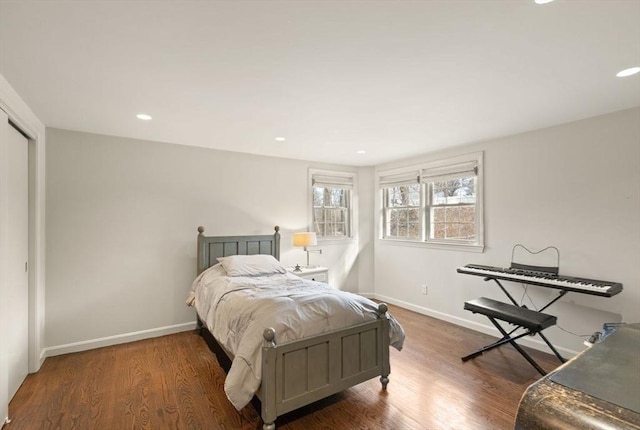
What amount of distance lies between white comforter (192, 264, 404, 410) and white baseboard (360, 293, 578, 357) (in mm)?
1706

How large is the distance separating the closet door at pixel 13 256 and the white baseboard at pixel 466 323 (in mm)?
4289

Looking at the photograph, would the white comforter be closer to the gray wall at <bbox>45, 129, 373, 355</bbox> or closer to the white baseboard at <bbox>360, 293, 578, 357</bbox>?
the gray wall at <bbox>45, 129, 373, 355</bbox>

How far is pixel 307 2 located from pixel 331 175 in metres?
3.71

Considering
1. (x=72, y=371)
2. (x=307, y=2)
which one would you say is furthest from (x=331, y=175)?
(x=72, y=371)

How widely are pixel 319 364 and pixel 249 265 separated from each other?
1.67m

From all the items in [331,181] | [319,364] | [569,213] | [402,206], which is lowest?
[319,364]

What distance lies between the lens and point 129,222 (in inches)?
136

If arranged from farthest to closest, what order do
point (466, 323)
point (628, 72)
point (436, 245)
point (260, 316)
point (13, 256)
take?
point (436, 245) < point (466, 323) < point (13, 256) < point (260, 316) < point (628, 72)

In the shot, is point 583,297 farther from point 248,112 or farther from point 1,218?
point 1,218

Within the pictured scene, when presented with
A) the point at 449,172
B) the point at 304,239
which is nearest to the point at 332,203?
the point at 304,239

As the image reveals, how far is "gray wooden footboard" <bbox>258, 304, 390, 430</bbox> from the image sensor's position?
192 centimetres

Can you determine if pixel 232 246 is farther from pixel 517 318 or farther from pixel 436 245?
pixel 517 318

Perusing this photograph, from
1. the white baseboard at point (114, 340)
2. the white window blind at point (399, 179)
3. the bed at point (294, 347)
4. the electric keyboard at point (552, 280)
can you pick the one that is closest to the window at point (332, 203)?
the white window blind at point (399, 179)

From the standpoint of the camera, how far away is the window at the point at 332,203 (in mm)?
4949
